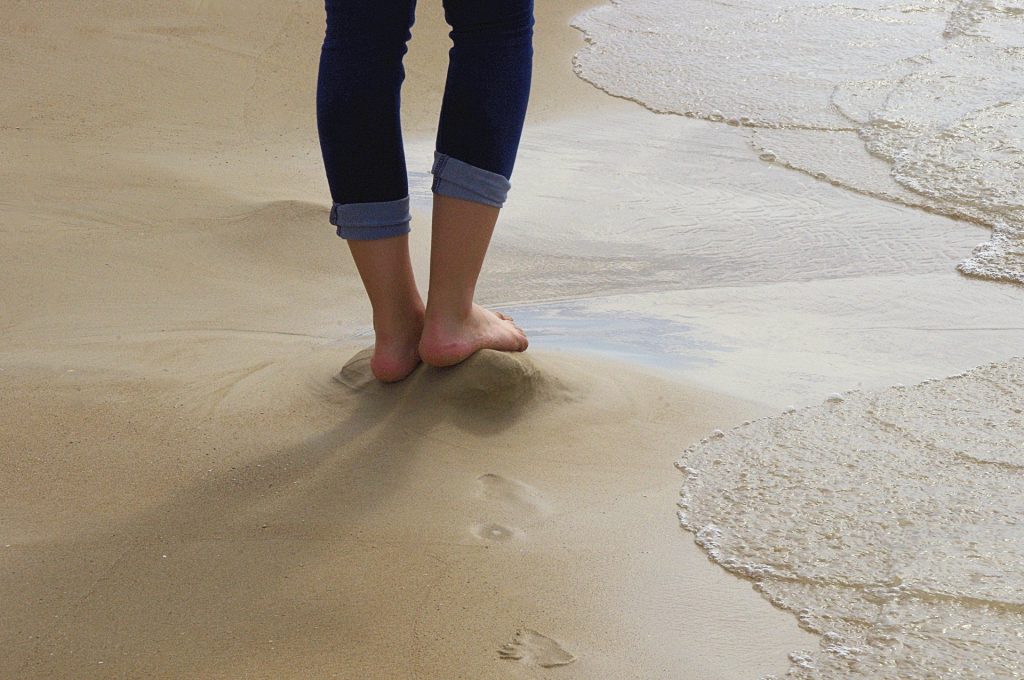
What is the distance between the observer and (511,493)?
4.71 ft

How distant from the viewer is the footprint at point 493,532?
1341 mm

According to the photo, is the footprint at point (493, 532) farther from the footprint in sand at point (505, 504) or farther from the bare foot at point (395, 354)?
the bare foot at point (395, 354)

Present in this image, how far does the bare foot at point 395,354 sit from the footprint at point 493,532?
350mm

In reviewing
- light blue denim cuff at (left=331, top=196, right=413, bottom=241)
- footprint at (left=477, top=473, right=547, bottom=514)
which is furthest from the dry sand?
light blue denim cuff at (left=331, top=196, right=413, bottom=241)

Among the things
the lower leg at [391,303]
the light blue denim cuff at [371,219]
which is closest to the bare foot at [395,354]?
the lower leg at [391,303]

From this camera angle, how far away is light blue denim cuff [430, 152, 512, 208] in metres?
1.57

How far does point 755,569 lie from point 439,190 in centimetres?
67

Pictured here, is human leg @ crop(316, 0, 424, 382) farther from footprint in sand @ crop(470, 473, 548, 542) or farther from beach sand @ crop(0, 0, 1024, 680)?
footprint in sand @ crop(470, 473, 548, 542)

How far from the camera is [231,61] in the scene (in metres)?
3.57

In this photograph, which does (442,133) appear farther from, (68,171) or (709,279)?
(68,171)

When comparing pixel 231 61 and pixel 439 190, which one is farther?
pixel 231 61

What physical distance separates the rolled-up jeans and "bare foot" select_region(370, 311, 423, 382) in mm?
150

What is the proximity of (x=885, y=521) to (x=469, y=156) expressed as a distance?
0.74m

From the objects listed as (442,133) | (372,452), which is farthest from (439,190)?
(372,452)
